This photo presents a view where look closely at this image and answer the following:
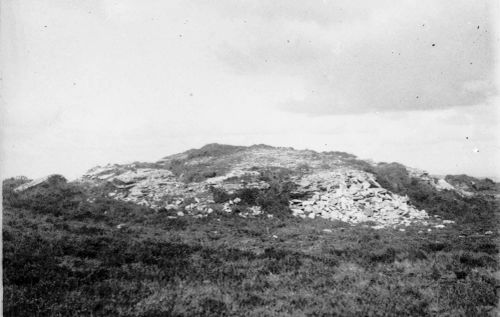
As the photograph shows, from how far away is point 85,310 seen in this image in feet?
25.0

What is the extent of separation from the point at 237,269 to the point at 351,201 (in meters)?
14.0

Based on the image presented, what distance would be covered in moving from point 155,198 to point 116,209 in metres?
2.79

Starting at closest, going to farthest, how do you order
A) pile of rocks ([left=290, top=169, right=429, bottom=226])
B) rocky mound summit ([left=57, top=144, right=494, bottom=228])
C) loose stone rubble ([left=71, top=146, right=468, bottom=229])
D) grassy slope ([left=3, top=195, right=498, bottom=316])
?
grassy slope ([left=3, top=195, right=498, bottom=316]) → pile of rocks ([left=290, top=169, right=429, bottom=226]) → loose stone rubble ([left=71, top=146, right=468, bottom=229]) → rocky mound summit ([left=57, top=144, right=494, bottom=228])

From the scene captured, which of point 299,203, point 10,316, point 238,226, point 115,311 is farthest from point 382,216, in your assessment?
point 10,316

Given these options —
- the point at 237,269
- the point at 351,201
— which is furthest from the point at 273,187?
the point at 237,269

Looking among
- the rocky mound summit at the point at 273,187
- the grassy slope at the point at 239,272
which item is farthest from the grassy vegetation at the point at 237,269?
the rocky mound summit at the point at 273,187

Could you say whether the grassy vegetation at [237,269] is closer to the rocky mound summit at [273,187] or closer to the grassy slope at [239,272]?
the grassy slope at [239,272]

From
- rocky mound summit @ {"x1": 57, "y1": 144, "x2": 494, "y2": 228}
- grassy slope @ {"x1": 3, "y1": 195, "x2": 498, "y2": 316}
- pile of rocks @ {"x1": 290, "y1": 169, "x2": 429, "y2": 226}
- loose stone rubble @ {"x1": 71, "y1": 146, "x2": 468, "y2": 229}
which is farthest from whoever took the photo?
rocky mound summit @ {"x1": 57, "y1": 144, "x2": 494, "y2": 228}

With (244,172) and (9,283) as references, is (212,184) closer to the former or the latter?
(244,172)

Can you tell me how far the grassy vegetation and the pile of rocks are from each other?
244 cm

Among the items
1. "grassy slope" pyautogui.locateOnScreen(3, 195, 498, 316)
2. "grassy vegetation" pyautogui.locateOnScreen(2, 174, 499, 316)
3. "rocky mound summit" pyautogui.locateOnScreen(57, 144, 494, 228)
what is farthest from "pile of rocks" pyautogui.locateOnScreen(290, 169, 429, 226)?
"grassy slope" pyautogui.locateOnScreen(3, 195, 498, 316)

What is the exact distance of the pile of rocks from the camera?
21781 millimetres

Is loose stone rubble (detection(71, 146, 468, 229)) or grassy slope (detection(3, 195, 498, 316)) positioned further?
loose stone rubble (detection(71, 146, 468, 229))

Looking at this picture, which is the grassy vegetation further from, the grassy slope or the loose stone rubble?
the loose stone rubble
